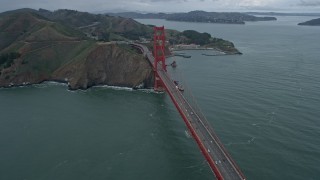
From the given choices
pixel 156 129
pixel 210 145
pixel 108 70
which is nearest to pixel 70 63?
pixel 108 70

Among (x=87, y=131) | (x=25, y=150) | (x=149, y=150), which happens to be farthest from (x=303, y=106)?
(x=25, y=150)

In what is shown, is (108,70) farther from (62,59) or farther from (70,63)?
(62,59)

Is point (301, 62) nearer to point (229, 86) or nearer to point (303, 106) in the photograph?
point (229, 86)

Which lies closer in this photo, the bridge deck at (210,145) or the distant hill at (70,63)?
the bridge deck at (210,145)

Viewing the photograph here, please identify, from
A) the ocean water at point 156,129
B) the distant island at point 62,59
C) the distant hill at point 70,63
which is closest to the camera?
the ocean water at point 156,129

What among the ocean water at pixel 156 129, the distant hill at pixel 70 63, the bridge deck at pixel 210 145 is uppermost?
the distant hill at pixel 70 63

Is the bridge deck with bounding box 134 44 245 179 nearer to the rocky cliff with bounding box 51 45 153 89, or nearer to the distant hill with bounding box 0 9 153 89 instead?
the rocky cliff with bounding box 51 45 153 89

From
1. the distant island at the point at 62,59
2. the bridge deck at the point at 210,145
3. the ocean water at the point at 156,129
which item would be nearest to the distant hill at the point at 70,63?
the distant island at the point at 62,59

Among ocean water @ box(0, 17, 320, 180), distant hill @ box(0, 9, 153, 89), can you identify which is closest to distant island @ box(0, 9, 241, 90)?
distant hill @ box(0, 9, 153, 89)

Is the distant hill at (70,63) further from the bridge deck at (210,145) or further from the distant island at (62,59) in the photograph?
the bridge deck at (210,145)
